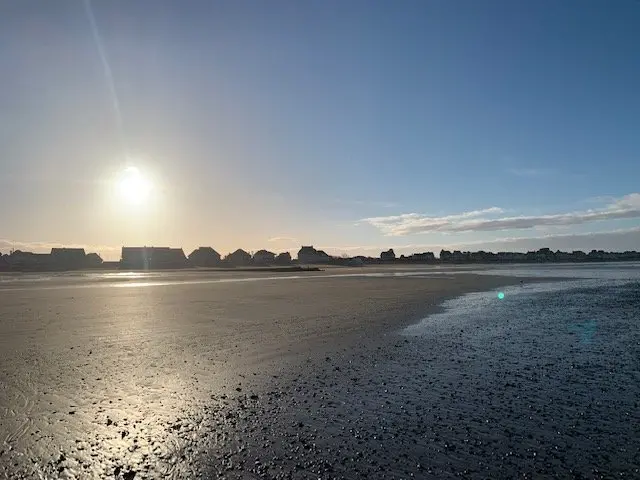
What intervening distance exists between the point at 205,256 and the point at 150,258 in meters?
18.0

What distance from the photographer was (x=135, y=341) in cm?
1206

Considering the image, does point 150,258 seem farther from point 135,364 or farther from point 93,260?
point 135,364

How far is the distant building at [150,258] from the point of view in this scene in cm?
9916

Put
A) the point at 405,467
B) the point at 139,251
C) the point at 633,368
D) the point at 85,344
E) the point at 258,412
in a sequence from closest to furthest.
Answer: the point at 405,467, the point at 258,412, the point at 633,368, the point at 85,344, the point at 139,251

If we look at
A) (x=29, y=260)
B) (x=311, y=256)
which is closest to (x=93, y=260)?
(x=29, y=260)

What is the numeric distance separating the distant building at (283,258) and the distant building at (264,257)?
137 cm

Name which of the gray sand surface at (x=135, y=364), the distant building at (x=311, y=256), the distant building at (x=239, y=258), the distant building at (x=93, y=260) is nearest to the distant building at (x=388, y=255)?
the distant building at (x=311, y=256)

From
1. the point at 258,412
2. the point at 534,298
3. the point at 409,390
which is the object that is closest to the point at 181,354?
the point at 258,412

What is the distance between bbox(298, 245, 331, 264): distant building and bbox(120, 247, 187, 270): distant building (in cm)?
4406

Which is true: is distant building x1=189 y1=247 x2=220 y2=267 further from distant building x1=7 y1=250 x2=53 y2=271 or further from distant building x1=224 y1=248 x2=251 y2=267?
distant building x1=7 y1=250 x2=53 y2=271

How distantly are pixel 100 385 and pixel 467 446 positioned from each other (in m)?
6.38

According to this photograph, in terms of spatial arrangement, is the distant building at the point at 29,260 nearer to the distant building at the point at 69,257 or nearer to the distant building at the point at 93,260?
the distant building at the point at 69,257

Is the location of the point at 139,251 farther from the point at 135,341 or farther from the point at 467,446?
the point at 467,446

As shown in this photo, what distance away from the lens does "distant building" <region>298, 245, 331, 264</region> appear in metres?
142
